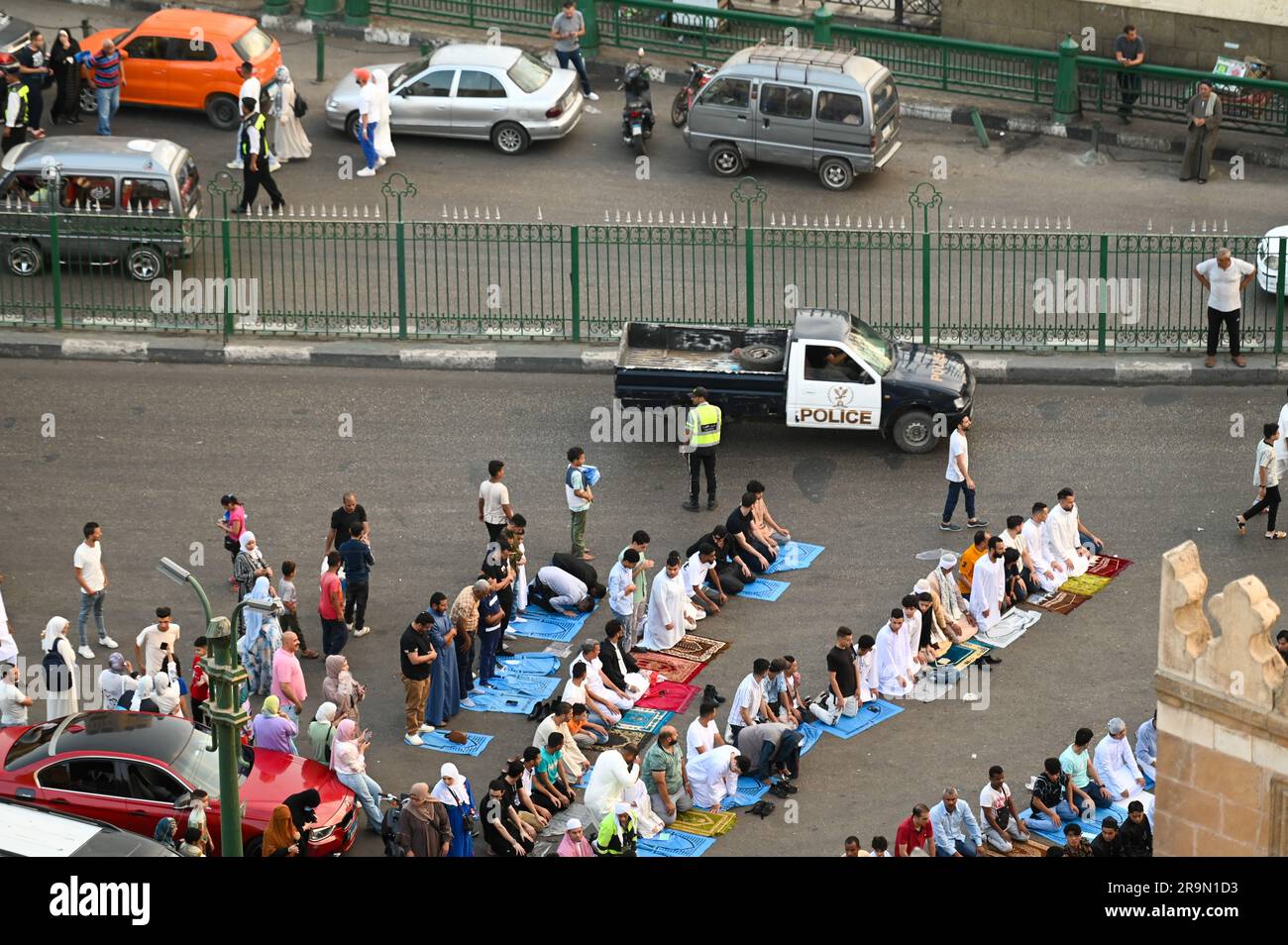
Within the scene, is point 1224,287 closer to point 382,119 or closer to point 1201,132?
point 1201,132

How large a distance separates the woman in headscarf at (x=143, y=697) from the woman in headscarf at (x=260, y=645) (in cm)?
107

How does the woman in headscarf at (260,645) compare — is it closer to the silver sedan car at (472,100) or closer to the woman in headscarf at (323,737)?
the woman in headscarf at (323,737)

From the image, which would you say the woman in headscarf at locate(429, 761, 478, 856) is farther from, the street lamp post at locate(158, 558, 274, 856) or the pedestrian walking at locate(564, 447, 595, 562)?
the pedestrian walking at locate(564, 447, 595, 562)

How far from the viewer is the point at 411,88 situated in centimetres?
3228

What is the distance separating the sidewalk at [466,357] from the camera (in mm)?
27172

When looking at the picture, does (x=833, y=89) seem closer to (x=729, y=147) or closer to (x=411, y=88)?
(x=729, y=147)

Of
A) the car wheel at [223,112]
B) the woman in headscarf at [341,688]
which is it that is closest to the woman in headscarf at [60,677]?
the woman in headscarf at [341,688]

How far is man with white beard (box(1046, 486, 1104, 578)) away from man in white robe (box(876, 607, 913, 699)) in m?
2.66

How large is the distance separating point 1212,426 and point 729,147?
8.83 metres

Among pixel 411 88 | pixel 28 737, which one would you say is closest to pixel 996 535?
pixel 28 737

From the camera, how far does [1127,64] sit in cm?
3319

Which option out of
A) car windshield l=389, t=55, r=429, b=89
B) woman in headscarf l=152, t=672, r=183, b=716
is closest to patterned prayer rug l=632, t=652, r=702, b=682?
woman in headscarf l=152, t=672, r=183, b=716

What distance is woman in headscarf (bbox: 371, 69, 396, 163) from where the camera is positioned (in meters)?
31.5

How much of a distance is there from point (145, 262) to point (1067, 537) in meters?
12.2
